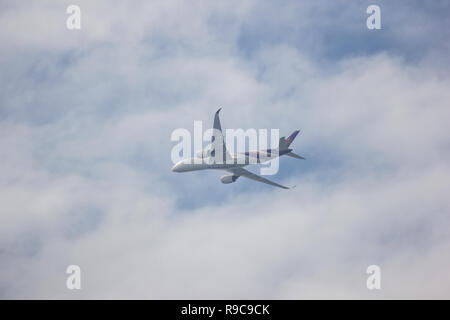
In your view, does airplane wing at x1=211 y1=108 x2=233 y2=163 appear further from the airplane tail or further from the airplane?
the airplane tail

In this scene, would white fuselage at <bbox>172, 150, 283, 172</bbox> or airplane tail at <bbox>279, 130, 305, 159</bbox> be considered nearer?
airplane tail at <bbox>279, 130, 305, 159</bbox>

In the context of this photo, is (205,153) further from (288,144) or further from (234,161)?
(288,144)

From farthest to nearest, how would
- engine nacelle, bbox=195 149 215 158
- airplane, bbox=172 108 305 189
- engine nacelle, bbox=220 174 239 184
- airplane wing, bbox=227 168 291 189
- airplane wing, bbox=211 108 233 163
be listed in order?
engine nacelle, bbox=220 174 239 184, airplane wing, bbox=227 168 291 189, engine nacelle, bbox=195 149 215 158, airplane, bbox=172 108 305 189, airplane wing, bbox=211 108 233 163

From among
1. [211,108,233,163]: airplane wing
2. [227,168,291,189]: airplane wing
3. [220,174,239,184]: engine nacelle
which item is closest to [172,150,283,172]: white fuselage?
[211,108,233,163]: airplane wing

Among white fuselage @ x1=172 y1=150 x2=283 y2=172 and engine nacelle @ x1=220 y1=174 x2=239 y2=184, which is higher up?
white fuselage @ x1=172 y1=150 x2=283 y2=172

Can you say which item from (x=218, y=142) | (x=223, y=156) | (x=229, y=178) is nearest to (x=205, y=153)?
(x=223, y=156)

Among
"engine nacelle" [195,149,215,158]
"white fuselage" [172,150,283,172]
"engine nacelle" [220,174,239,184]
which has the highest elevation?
"engine nacelle" [195,149,215,158]
